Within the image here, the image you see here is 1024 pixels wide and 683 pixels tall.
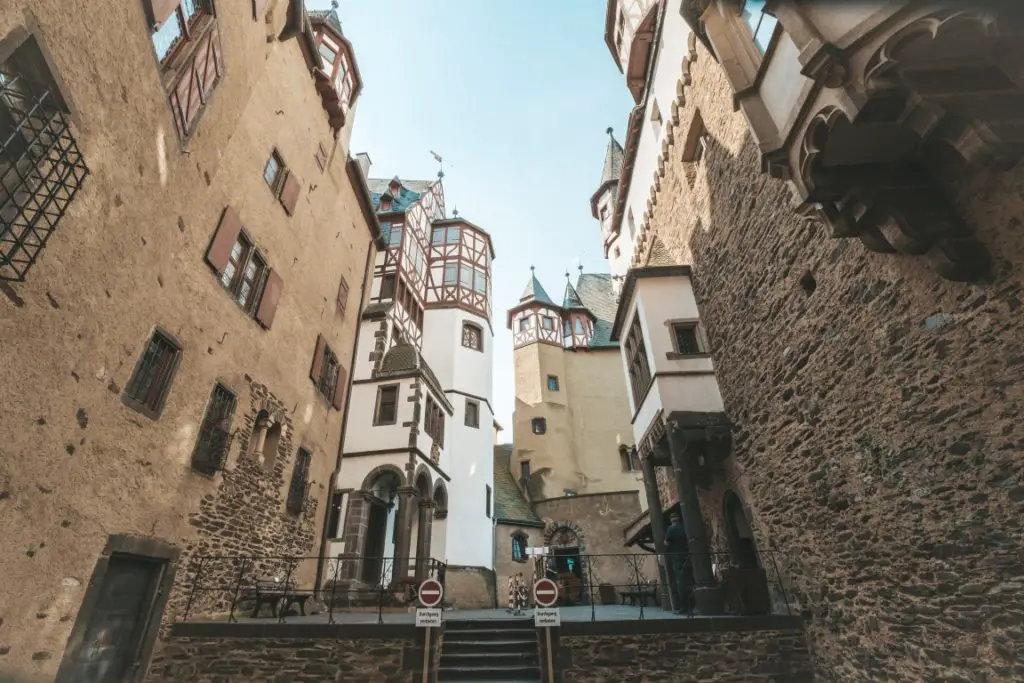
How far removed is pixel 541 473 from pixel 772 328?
17204 millimetres

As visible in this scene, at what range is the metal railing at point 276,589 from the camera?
26.6 feet

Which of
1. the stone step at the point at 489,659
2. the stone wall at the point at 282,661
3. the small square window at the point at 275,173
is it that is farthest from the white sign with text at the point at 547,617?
the small square window at the point at 275,173

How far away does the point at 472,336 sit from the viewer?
75.2ft

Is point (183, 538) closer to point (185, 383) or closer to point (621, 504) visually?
point (185, 383)

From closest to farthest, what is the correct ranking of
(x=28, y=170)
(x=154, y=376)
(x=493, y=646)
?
(x=28, y=170), (x=154, y=376), (x=493, y=646)

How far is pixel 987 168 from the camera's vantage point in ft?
14.7

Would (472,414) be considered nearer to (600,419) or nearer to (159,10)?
(600,419)

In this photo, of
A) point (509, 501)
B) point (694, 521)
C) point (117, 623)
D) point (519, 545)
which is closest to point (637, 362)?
point (694, 521)

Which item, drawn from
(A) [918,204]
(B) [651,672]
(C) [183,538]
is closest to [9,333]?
(C) [183,538]

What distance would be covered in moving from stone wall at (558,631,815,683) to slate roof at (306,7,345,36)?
17.9 metres

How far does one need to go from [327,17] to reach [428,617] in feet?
59.0

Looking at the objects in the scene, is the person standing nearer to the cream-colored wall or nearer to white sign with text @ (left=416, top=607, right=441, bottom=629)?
white sign with text @ (left=416, top=607, right=441, bottom=629)

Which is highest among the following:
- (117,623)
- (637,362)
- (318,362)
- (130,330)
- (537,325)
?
(537,325)

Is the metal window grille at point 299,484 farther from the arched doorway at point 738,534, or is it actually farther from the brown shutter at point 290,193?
the arched doorway at point 738,534
